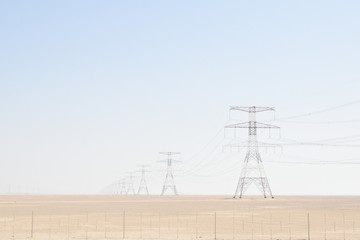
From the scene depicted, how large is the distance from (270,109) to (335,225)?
5769 cm

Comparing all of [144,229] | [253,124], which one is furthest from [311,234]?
[253,124]

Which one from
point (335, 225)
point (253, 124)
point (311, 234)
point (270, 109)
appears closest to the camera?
point (311, 234)

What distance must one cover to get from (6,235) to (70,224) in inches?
558

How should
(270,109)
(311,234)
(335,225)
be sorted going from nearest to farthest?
(311,234) < (335,225) < (270,109)

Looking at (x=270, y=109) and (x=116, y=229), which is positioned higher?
(x=270, y=109)

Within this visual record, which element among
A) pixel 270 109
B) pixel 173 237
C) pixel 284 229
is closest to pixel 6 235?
pixel 173 237

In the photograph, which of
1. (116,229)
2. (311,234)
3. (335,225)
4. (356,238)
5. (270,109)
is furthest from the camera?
(270,109)

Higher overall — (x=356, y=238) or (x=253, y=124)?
(x=253, y=124)

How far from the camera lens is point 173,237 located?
50750mm

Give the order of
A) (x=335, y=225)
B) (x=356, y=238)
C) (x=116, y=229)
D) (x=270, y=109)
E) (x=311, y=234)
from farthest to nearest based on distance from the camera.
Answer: (x=270, y=109)
(x=335, y=225)
(x=116, y=229)
(x=311, y=234)
(x=356, y=238)

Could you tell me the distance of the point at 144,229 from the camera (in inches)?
2329

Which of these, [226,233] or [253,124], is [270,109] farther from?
[226,233]

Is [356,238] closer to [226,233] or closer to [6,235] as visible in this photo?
[226,233]

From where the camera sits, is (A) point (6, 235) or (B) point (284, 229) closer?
(A) point (6, 235)
